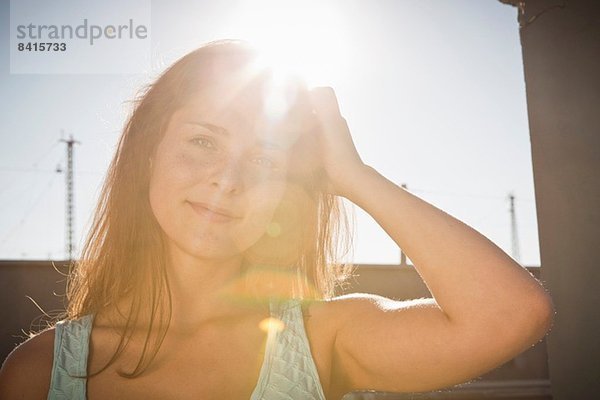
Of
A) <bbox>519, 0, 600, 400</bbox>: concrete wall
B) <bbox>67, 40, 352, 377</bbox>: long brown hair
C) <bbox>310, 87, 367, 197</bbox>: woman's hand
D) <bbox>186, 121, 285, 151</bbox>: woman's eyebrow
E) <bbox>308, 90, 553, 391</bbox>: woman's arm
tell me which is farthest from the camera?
<bbox>519, 0, 600, 400</bbox>: concrete wall

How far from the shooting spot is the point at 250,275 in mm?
2221

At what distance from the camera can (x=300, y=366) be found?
1662 millimetres

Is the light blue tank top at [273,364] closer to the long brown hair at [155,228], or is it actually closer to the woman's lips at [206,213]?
the long brown hair at [155,228]

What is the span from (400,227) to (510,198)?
147ft

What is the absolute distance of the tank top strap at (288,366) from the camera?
1.60 m

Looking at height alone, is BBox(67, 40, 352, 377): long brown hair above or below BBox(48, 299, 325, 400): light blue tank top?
above

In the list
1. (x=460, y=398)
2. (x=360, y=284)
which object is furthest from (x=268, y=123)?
(x=360, y=284)

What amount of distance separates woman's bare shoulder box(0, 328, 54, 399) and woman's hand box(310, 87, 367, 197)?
1.26 meters

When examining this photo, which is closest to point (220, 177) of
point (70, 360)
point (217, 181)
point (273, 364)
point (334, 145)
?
point (217, 181)

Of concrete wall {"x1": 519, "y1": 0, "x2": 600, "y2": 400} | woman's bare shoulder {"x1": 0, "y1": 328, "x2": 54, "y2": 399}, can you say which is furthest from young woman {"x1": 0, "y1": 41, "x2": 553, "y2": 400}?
concrete wall {"x1": 519, "y1": 0, "x2": 600, "y2": 400}

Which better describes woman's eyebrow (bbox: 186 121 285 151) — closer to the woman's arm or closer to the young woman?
the young woman

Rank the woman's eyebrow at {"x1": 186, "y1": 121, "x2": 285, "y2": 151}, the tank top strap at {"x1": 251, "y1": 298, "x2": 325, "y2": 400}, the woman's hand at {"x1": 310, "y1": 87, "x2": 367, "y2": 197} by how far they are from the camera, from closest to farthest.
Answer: the tank top strap at {"x1": 251, "y1": 298, "x2": 325, "y2": 400}
the woman's hand at {"x1": 310, "y1": 87, "x2": 367, "y2": 197}
the woman's eyebrow at {"x1": 186, "y1": 121, "x2": 285, "y2": 151}

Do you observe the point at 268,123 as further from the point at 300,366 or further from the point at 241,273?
the point at 300,366

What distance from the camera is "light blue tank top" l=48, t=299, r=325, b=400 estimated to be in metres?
1.61
